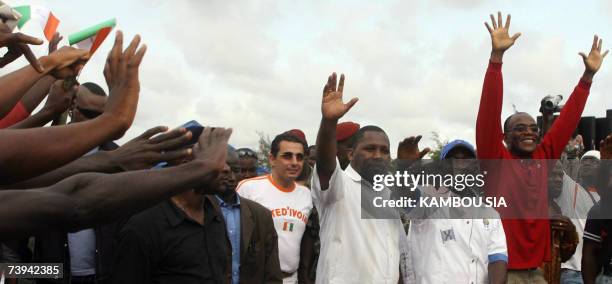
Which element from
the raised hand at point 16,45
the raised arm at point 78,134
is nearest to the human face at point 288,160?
the raised hand at point 16,45

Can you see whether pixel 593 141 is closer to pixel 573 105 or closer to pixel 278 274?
pixel 573 105

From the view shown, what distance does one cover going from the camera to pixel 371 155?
16.6 feet

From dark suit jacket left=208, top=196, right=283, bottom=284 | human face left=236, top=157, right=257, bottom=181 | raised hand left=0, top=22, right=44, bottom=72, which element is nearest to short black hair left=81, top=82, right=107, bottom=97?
dark suit jacket left=208, top=196, right=283, bottom=284

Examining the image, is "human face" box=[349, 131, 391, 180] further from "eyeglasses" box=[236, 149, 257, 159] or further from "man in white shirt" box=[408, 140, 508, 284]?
"eyeglasses" box=[236, 149, 257, 159]

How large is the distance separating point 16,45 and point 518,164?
3644 mm

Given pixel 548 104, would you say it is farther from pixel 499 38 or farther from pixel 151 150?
pixel 151 150

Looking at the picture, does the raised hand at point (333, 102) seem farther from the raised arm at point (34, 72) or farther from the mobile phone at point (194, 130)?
the raised arm at point (34, 72)

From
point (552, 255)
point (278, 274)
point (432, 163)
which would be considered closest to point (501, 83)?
point (432, 163)

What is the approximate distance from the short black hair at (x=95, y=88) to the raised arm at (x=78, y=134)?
8.45 ft

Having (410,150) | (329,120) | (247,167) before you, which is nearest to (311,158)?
(247,167)

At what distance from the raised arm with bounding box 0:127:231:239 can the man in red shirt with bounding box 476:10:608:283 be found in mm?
2912

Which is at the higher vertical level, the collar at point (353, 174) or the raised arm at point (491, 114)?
the raised arm at point (491, 114)

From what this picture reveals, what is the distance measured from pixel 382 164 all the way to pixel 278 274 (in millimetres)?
1021

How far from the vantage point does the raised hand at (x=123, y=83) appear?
103 inches
